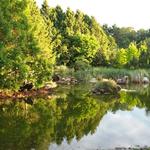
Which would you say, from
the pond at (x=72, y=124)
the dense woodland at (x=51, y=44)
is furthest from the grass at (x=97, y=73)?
the pond at (x=72, y=124)

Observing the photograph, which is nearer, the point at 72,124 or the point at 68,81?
the point at 72,124

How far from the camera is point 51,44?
185 ft

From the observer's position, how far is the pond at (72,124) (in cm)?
1844

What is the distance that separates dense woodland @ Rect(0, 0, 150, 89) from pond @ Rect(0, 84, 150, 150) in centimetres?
346

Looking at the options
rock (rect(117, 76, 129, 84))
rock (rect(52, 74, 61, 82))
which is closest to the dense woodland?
rock (rect(52, 74, 61, 82))

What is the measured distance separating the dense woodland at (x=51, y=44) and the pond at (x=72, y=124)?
3.46m

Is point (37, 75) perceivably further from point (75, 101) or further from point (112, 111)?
point (112, 111)

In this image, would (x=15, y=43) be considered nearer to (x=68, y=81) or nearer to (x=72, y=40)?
(x=68, y=81)

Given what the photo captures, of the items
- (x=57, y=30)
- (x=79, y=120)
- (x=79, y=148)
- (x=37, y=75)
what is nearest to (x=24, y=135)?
(x=79, y=148)

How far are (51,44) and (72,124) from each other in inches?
1342

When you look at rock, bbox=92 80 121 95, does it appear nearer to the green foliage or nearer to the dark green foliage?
the green foliage

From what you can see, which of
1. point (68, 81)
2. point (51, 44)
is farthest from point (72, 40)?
point (51, 44)

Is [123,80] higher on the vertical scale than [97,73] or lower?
lower

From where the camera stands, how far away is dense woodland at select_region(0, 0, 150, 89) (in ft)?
105
